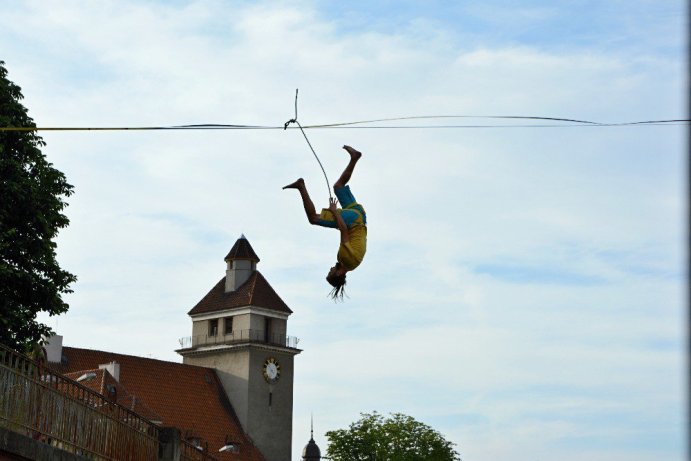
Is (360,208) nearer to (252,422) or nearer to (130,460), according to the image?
(130,460)

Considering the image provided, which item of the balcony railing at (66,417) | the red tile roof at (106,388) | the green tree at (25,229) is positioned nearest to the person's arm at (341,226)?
the balcony railing at (66,417)

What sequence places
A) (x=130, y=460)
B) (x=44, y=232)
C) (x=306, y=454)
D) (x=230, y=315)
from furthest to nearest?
(x=306, y=454)
(x=230, y=315)
(x=44, y=232)
(x=130, y=460)

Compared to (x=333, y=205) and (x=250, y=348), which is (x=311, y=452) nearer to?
(x=250, y=348)

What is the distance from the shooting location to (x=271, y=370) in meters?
96.1

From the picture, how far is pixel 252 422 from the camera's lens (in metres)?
93.6

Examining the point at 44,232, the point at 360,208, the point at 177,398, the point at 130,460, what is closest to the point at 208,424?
the point at 177,398

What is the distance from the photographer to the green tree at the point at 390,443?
90.5 meters

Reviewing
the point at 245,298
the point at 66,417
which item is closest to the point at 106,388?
the point at 245,298

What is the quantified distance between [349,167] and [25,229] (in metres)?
20.4

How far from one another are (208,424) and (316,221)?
252 ft

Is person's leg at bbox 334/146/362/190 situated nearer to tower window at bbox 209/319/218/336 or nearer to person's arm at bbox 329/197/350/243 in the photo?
person's arm at bbox 329/197/350/243

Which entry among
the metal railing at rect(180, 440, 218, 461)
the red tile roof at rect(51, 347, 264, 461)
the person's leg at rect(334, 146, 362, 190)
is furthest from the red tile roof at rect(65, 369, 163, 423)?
the person's leg at rect(334, 146, 362, 190)

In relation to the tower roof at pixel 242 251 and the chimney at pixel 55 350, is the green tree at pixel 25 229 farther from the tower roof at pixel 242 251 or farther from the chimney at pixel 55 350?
the tower roof at pixel 242 251

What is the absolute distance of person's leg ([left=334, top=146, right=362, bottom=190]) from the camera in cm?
1641
